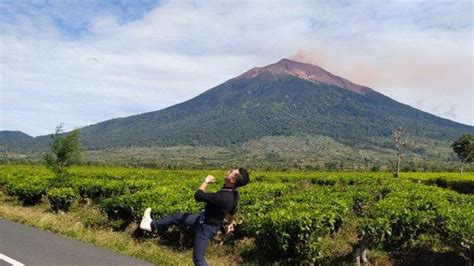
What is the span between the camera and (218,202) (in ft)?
29.0

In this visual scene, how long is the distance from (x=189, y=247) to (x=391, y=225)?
576 centimetres

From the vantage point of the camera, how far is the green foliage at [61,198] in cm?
2236

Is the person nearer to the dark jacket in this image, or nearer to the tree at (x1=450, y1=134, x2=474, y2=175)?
the dark jacket

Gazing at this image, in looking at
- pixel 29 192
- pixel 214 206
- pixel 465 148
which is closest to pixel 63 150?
pixel 29 192

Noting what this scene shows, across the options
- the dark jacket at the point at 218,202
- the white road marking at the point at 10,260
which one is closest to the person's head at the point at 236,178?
the dark jacket at the point at 218,202

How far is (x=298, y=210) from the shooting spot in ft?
44.5

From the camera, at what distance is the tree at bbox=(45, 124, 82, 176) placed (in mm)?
66688

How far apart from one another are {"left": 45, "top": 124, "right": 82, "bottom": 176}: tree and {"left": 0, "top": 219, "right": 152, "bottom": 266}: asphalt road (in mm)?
54422

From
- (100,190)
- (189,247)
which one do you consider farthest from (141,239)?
(100,190)

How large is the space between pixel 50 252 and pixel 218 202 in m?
5.75

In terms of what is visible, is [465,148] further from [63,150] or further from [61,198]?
[61,198]

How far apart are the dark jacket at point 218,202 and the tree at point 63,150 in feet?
202

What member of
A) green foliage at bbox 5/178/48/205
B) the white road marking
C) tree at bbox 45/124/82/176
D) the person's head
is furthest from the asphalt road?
tree at bbox 45/124/82/176

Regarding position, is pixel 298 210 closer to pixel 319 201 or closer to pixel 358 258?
pixel 358 258
